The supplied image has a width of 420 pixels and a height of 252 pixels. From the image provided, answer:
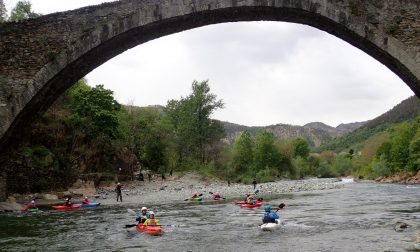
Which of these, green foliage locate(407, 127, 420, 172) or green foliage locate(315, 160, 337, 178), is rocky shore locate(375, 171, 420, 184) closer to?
green foliage locate(407, 127, 420, 172)

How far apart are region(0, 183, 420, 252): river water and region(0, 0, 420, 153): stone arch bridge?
461 cm

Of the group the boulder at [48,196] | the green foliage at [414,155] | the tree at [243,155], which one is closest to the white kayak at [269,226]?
the boulder at [48,196]

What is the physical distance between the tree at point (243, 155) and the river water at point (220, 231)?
39969 millimetres

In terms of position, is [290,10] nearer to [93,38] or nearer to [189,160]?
[93,38]

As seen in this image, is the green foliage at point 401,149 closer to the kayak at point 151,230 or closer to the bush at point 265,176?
the bush at point 265,176

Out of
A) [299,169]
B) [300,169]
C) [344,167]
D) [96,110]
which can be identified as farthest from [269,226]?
[344,167]

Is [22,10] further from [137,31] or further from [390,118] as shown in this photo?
[390,118]

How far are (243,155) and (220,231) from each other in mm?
49467

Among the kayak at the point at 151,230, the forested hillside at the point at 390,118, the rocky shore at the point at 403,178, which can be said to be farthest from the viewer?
the forested hillside at the point at 390,118

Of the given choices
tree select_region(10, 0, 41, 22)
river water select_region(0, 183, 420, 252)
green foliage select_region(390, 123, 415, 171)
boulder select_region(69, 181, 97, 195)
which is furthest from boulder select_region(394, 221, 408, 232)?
green foliage select_region(390, 123, 415, 171)

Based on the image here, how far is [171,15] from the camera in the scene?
33.9 feet

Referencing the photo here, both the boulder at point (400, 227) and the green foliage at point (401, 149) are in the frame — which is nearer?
the boulder at point (400, 227)

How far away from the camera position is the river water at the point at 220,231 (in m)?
12.8

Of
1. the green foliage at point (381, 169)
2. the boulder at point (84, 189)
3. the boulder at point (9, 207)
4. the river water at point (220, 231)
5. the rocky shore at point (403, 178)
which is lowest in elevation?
the river water at point (220, 231)
